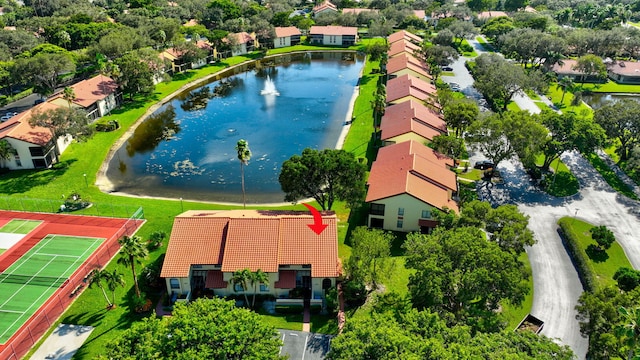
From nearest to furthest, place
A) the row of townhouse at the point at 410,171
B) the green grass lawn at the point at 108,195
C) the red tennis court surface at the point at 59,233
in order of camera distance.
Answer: the red tennis court surface at the point at 59,233
the green grass lawn at the point at 108,195
the row of townhouse at the point at 410,171

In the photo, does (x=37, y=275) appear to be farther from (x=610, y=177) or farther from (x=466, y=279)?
(x=610, y=177)

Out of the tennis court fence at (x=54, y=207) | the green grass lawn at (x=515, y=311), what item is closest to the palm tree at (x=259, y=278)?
the green grass lawn at (x=515, y=311)

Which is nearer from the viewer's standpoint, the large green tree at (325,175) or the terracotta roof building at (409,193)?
the large green tree at (325,175)

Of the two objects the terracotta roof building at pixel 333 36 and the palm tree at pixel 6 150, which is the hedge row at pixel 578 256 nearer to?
the palm tree at pixel 6 150

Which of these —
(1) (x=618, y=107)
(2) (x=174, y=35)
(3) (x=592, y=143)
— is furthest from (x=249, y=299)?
(2) (x=174, y=35)

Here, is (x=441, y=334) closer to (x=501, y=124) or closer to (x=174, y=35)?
(x=501, y=124)

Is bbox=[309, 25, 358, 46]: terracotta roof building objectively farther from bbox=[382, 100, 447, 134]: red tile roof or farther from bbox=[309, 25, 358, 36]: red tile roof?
bbox=[382, 100, 447, 134]: red tile roof
